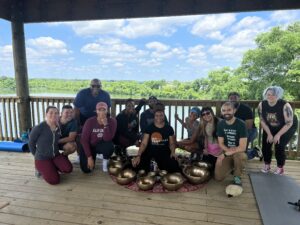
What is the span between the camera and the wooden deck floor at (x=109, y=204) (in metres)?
2.39

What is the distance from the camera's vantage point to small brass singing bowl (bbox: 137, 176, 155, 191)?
2966 mm

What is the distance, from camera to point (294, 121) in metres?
3.45

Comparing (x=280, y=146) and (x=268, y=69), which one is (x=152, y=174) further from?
(x=268, y=69)

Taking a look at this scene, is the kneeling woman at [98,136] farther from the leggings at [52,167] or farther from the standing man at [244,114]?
the standing man at [244,114]

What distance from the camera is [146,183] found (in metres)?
2.99

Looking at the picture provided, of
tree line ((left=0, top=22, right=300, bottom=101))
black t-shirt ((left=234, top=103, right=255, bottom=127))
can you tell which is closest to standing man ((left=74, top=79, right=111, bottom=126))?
black t-shirt ((left=234, top=103, right=255, bottom=127))

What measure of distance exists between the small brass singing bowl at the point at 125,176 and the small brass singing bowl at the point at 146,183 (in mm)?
142

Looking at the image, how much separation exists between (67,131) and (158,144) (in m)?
1.34

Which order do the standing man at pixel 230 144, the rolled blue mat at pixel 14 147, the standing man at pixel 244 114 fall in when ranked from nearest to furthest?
1. the standing man at pixel 230 144
2. the standing man at pixel 244 114
3. the rolled blue mat at pixel 14 147

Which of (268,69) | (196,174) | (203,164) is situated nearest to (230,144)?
(203,164)

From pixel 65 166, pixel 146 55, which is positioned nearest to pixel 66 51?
pixel 146 55

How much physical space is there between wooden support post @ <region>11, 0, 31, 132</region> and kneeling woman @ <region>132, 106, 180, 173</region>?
10.0 feet

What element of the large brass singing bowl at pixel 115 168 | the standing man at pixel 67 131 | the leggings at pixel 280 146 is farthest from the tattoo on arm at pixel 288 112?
the standing man at pixel 67 131

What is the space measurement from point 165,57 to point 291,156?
2487 centimetres
